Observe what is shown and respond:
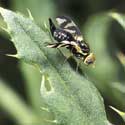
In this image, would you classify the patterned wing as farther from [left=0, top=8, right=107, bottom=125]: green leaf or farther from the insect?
[left=0, top=8, right=107, bottom=125]: green leaf

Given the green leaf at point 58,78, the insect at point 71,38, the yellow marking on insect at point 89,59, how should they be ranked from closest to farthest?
1. the green leaf at point 58,78
2. the insect at point 71,38
3. the yellow marking on insect at point 89,59

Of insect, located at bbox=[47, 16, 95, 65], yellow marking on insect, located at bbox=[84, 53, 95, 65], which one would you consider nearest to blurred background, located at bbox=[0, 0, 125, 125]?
yellow marking on insect, located at bbox=[84, 53, 95, 65]

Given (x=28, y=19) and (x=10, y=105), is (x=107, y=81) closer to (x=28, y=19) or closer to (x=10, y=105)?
(x=10, y=105)

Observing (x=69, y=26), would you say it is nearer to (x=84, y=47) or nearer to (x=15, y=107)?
(x=84, y=47)

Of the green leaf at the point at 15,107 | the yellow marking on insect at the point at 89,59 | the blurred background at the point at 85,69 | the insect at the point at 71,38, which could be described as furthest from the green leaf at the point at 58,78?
the green leaf at the point at 15,107

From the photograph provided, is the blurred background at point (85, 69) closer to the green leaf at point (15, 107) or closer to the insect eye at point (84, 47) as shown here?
the green leaf at point (15, 107)

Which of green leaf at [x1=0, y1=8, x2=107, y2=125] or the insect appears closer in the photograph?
green leaf at [x1=0, y1=8, x2=107, y2=125]
